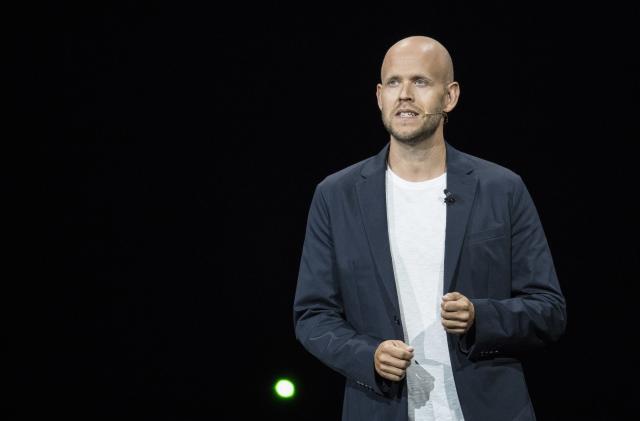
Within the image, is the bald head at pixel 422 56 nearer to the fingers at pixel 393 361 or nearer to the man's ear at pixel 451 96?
the man's ear at pixel 451 96

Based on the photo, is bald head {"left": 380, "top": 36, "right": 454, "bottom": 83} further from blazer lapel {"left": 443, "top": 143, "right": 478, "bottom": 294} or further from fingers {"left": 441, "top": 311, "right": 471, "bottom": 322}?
fingers {"left": 441, "top": 311, "right": 471, "bottom": 322}

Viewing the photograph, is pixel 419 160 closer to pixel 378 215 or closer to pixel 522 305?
pixel 378 215

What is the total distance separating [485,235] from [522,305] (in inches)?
7.3

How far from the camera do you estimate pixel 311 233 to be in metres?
2.12

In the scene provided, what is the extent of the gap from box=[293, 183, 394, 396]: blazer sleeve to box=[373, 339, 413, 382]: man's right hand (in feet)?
0.17

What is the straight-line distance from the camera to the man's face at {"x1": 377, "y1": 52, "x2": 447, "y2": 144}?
80.8 inches

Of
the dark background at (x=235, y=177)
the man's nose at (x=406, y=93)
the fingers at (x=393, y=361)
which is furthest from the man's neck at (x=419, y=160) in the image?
the dark background at (x=235, y=177)

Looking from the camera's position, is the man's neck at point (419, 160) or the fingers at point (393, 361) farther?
the man's neck at point (419, 160)

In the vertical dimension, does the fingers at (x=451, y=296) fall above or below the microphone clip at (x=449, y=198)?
below

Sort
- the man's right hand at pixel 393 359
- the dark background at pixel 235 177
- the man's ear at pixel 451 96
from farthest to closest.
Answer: the dark background at pixel 235 177, the man's ear at pixel 451 96, the man's right hand at pixel 393 359

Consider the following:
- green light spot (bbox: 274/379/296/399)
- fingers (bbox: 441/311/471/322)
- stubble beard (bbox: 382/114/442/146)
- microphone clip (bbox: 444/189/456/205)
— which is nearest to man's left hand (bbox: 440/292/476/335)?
fingers (bbox: 441/311/471/322)

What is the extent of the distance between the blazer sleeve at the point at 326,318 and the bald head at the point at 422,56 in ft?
1.25

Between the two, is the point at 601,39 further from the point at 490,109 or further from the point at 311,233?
the point at 311,233

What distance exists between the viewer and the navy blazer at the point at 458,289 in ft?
6.33
